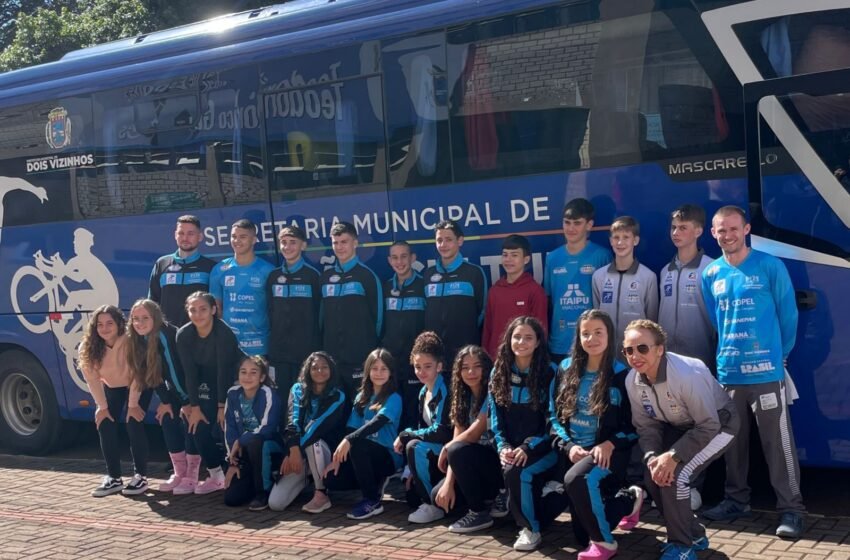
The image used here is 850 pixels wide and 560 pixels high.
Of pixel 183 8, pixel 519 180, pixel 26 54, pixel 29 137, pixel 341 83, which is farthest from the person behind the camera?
pixel 26 54

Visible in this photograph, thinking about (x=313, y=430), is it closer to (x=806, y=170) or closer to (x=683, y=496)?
(x=683, y=496)

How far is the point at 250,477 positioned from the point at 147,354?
142 cm

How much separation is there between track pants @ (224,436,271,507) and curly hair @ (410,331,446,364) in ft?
4.88

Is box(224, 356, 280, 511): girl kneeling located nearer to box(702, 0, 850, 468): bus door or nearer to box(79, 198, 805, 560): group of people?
box(79, 198, 805, 560): group of people

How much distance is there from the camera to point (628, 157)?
7203mm

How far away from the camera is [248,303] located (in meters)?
8.86

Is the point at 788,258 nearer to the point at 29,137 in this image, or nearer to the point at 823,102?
the point at 823,102

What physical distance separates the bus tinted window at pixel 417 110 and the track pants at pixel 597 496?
2.73 meters

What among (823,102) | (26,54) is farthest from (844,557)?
(26,54)

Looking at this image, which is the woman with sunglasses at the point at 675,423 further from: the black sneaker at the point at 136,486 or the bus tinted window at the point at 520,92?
the black sneaker at the point at 136,486

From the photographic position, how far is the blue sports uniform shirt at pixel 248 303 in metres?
8.84

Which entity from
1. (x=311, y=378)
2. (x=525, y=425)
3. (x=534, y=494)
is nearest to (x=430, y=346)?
(x=525, y=425)

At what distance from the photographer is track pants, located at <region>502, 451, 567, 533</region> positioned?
6434 millimetres

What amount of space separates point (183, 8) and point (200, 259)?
10.3m
